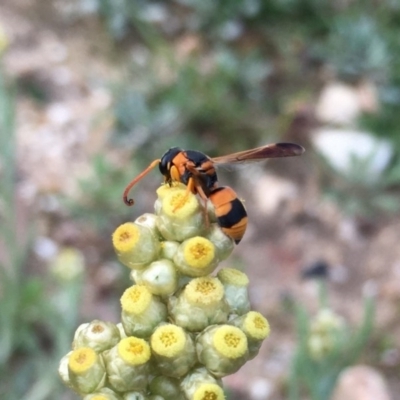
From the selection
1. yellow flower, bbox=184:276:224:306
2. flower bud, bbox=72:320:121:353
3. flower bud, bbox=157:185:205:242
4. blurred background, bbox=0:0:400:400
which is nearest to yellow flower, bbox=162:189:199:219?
flower bud, bbox=157:185:205:242

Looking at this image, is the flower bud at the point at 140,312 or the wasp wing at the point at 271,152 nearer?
the flower bud at the point at 140,312

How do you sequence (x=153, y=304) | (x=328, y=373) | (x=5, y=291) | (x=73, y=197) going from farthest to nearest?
1. (x=73, y=197)
2. (x=5, y=291)
3. (x=328, y=373)
4. (x=153, y=304)

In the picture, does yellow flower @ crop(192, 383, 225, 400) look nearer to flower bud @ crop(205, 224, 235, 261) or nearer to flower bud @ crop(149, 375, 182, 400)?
flower bud @ crop(149, 375, 182, 400)

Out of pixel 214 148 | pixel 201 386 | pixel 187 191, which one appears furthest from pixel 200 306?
pixel 214 148

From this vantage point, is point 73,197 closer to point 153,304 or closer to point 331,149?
point 331,149

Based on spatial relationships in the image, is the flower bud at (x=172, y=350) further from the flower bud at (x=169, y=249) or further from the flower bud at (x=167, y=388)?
the flower bud at (x=169, y=249)

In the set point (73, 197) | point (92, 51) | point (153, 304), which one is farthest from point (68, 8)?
point (153, 304)

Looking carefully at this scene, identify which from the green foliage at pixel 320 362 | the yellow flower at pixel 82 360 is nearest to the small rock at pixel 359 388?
the green foliage at pixel 320 362
